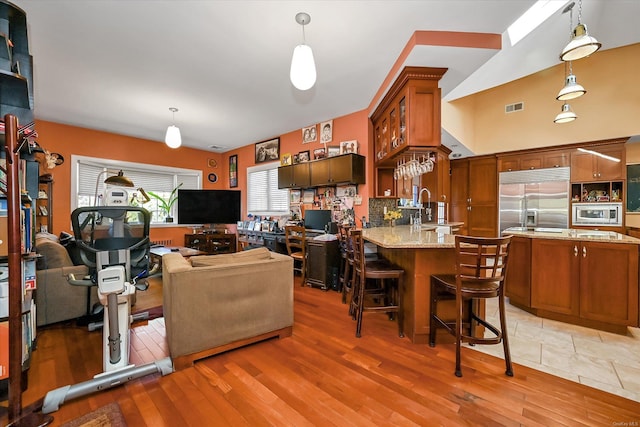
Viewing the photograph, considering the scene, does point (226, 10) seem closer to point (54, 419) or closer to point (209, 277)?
point (209, 277)

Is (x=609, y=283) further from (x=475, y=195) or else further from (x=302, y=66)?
(x=475, y=195)

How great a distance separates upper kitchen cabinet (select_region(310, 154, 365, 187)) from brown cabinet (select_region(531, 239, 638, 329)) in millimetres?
2349

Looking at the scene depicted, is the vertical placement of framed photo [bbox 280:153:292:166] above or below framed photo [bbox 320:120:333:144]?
below

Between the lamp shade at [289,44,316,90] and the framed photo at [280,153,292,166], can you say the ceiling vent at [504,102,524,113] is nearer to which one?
the framed photo at [280,153,292,166]

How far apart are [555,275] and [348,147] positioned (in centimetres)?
311

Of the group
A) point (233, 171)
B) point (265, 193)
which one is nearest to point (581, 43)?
point (265, 193)

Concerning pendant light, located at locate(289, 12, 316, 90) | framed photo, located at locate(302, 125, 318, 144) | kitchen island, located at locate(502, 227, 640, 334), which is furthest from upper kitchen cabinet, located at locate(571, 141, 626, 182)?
pendant light, located at locate(289, 12, 316, 90)

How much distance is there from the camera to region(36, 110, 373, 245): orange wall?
14.2ft

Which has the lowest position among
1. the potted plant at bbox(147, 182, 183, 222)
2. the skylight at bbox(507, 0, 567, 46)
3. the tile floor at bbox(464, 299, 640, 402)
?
the tile floor at bbox(464, 299, 640, 402)

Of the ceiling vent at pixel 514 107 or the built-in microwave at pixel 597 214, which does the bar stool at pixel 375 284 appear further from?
the ceiling vent at pixel 514 107

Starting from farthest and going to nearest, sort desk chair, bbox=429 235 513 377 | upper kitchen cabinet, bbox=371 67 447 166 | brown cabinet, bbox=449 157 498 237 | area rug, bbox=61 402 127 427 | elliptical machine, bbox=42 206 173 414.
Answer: brown cabinet, bbox=449 157 498 237
upper kitchen cabinet, bbox=371 67 447 166
desk chair, bbox=429 235 513 377
elliptical machine, bbox=42 206 173 414
area rug, bbox=61 402 127 427

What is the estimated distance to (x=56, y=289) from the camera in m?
2.51

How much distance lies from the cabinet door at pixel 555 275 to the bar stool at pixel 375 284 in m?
1.58

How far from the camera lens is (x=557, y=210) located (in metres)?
5.12
